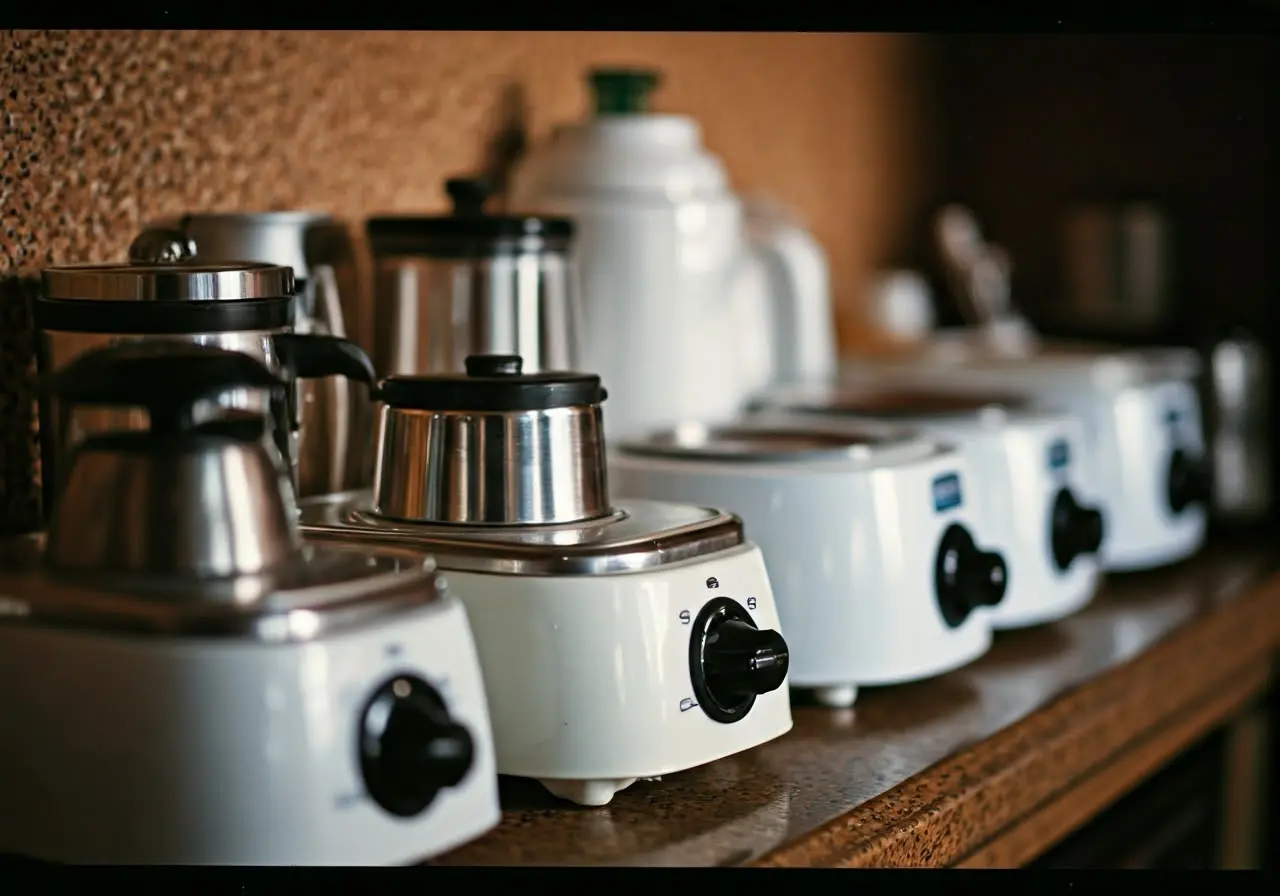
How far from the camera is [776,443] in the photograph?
107cm

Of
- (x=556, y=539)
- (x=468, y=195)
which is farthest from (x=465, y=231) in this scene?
(x=556, y=539)

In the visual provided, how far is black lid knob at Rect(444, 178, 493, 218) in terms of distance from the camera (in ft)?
3.27

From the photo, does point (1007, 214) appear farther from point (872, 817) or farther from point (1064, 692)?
point (872, 817)

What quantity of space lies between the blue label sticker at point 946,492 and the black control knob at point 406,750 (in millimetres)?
436

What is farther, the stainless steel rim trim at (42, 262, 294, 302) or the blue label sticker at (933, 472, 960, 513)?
the blue label sticker at (933, 472, 960, 513)

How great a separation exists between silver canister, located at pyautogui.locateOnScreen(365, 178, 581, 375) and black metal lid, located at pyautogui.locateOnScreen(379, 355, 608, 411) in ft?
0.62

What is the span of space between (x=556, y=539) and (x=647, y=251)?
418 millimetres

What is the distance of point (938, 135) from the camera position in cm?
214

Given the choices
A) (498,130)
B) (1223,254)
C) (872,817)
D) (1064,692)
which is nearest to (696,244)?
(498,130)

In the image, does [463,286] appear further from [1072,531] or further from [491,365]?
[1072,531]

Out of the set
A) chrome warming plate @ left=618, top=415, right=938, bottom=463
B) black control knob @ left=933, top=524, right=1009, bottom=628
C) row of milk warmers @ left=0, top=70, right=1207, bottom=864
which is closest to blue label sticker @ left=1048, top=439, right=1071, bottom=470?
row of milk warmers @ left=0, top=70, right=1207, bottom=864

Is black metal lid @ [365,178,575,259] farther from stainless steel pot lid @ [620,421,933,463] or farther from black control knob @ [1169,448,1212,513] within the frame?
black control knob @ [1169,448,1212,513]

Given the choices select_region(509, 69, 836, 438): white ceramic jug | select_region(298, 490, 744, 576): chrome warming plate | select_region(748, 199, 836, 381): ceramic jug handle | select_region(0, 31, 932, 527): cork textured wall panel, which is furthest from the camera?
select_region(748, 199, 836, 381): ceramic jug handle

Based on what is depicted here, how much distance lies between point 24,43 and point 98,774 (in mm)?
448
